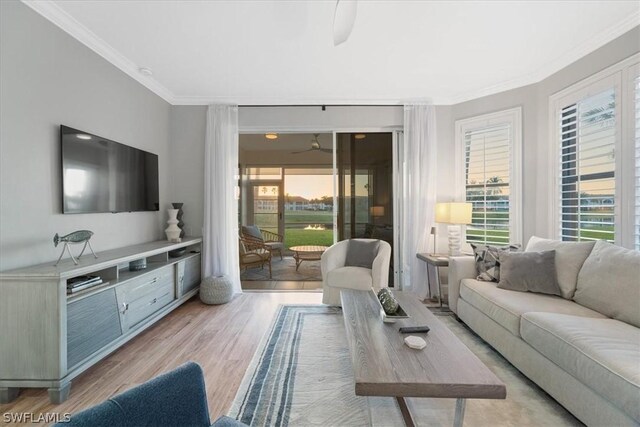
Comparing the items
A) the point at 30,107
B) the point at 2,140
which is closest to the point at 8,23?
the point at 30,107

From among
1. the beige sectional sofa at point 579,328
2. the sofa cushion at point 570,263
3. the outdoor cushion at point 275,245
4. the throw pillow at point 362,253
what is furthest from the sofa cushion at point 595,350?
the outdoor cushion at point 275,245

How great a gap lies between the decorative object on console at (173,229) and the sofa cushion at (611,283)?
4.07m

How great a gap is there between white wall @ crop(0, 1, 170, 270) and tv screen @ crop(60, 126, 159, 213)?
8 centimetres

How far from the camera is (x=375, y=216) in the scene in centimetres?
444

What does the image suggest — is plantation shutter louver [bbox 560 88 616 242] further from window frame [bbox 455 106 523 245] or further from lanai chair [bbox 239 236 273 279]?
lanai chair [bbox 239 236 273 279]

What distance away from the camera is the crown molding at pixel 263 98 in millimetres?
2401

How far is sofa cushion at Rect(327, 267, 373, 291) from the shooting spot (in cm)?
335

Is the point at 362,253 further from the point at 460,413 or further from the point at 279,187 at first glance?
the point at 279,187

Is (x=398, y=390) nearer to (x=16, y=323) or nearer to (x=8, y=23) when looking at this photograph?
(x=16, y=323)

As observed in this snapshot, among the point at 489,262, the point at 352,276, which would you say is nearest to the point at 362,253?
the point at 352,276

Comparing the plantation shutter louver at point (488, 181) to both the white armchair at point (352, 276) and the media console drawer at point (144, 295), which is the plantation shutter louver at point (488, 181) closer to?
the white armchair at point (352, 276)

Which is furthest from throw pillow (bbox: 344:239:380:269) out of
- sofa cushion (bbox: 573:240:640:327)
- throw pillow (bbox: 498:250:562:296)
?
sofa cushion (bbox: 573:240:640:327)

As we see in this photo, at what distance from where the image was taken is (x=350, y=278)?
3.40 m

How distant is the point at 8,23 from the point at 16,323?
2032 millimetres
